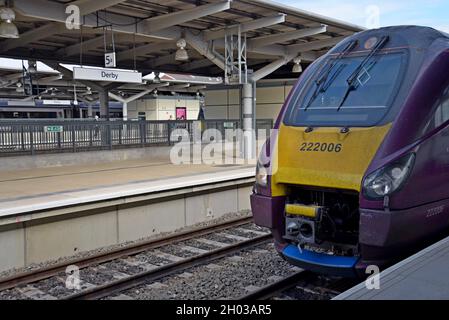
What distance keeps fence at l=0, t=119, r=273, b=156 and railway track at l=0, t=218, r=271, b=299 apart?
6.59m

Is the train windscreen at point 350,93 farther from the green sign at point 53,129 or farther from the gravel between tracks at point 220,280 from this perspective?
the green sign at point 53,129

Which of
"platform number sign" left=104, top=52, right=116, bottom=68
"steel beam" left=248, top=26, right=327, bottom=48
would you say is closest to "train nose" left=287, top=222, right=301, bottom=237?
"platform number sign" left=104, top=52, right=116, bottom=68

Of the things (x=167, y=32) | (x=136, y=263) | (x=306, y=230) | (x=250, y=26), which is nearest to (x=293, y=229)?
(x=306, y=230)

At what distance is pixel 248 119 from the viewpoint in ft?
50.7

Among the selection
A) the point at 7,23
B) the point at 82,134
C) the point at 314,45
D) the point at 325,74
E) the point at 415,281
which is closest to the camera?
the point at 415,281

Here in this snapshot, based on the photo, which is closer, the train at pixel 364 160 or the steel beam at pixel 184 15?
the train at pixel 364 160

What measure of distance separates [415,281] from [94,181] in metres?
7.38

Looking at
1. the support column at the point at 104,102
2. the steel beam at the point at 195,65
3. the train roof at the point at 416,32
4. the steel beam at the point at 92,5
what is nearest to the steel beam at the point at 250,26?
the steel beam at the point at 92,5

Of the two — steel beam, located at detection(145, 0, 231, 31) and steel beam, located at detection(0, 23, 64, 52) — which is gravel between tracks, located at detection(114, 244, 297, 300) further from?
steel beam, located at detection(0, 23, 64, 52)

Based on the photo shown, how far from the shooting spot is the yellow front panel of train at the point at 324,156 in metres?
4.18

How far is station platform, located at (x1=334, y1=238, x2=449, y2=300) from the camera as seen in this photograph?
11.3 ft

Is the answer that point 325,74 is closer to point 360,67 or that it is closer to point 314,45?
point 360,67

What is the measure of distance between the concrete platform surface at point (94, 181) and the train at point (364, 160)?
3790 millimetres
